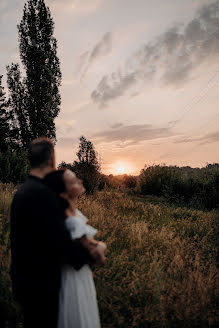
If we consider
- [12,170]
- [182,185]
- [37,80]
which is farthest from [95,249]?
[37,80]

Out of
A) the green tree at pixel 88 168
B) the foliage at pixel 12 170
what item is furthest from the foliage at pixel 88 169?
the foliage at pixel 12 170

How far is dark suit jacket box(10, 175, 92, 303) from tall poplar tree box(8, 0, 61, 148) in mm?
20089

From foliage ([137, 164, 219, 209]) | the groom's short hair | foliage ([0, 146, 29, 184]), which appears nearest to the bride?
the groom's short hair

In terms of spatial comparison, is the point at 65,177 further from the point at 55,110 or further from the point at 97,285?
the point at 55,110

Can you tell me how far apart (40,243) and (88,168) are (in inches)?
439

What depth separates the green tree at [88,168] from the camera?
11922mm

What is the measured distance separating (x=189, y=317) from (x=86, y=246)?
219 cm

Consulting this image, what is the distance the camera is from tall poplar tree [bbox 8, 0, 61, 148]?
20641 millimetres

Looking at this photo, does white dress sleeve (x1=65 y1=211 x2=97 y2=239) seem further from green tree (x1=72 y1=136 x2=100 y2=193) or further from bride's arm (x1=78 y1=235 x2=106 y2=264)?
green tree (x1=72 y1=136 x2=100 y2=193)

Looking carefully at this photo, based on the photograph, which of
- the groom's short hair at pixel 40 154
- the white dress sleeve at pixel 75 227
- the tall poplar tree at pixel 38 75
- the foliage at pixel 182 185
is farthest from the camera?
the tall poplar tree at pixel 38 75

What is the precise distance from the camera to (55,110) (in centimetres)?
2191

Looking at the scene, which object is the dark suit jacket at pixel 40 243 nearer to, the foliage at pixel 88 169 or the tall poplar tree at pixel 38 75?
the foliage at pixel 88 169

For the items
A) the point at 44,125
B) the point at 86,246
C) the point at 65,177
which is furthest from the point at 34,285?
the point at 44,125

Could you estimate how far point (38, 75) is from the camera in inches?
818
